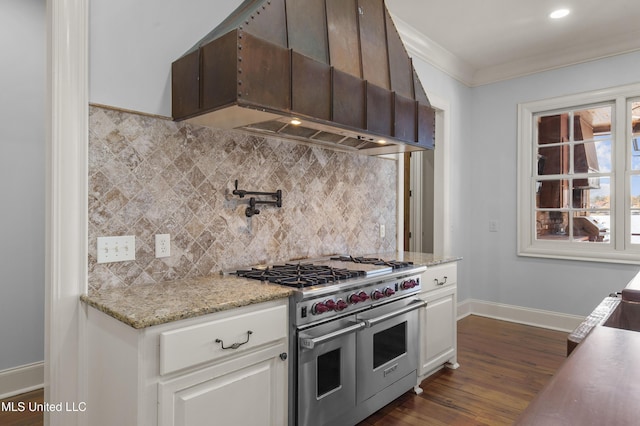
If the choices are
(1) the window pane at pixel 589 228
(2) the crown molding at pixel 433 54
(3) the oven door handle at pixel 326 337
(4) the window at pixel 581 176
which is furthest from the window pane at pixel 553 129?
(3) the oven door handle at pixel 326 337

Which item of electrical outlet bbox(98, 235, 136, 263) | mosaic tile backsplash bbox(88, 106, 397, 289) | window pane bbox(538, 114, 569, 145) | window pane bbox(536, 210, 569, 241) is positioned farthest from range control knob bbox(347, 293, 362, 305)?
window pane bbox(538, 114, 569, 145)

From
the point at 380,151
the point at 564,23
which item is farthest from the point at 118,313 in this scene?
the point at 564,23

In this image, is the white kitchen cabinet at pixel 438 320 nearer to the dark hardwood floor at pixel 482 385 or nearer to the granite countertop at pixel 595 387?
the dark hardwood floor at pixel 482 385

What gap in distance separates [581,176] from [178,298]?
13.4 ft

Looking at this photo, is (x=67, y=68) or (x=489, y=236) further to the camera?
(x=489, y=236)

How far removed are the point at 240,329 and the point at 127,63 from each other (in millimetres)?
1370

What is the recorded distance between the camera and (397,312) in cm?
241

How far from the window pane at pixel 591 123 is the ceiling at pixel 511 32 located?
0.51m

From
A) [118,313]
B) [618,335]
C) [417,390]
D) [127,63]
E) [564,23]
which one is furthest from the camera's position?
[564,23]

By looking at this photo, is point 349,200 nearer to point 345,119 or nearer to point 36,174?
point 345,119

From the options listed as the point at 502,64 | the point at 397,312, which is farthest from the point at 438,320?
the point at 502,64

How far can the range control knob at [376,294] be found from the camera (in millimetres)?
2251

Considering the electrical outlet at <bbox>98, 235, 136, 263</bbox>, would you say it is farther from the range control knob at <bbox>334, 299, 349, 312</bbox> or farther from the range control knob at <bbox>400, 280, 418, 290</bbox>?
the range control knob at <bbox>400, 280, 418, 290</bbox>

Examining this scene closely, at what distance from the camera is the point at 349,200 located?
3168mm
